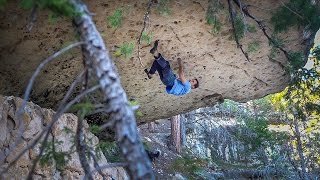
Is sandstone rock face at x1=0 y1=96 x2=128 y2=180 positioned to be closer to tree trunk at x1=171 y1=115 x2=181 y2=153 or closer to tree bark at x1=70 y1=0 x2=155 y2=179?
tree bark at x1=70 y1=0 x2=155 y2=179

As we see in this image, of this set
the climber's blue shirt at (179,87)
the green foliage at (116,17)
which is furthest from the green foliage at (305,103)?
the green foliage at (116,17)

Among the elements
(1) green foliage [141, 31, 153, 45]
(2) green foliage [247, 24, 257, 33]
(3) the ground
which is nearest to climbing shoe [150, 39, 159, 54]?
(1) green foliage [141, 31, 153, 45]

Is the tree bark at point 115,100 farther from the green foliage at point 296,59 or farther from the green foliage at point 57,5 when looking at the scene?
the green foliage at point 296,59

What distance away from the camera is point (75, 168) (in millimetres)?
7172

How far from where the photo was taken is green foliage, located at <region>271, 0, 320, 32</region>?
565cm

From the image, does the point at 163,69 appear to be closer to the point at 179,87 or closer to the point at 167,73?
the point at 167,73

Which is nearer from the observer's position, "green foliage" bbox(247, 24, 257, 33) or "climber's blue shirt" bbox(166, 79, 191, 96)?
"green foliage" bbox(247, 24, 257, 33)

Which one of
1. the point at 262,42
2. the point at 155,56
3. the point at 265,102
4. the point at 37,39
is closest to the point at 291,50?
the point at 262,42

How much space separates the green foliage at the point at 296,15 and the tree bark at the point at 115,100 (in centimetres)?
394

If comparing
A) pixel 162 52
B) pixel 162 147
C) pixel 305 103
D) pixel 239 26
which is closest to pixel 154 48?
pixel 162 52

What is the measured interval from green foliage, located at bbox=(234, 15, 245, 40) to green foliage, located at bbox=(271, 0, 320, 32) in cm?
53

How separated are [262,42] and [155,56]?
2253 mm

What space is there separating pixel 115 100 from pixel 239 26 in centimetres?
409

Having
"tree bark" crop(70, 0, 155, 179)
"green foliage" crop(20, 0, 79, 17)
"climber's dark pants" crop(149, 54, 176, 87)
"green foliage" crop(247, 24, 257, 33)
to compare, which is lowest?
"tree bark" crop(70, 0, 155, 179)
